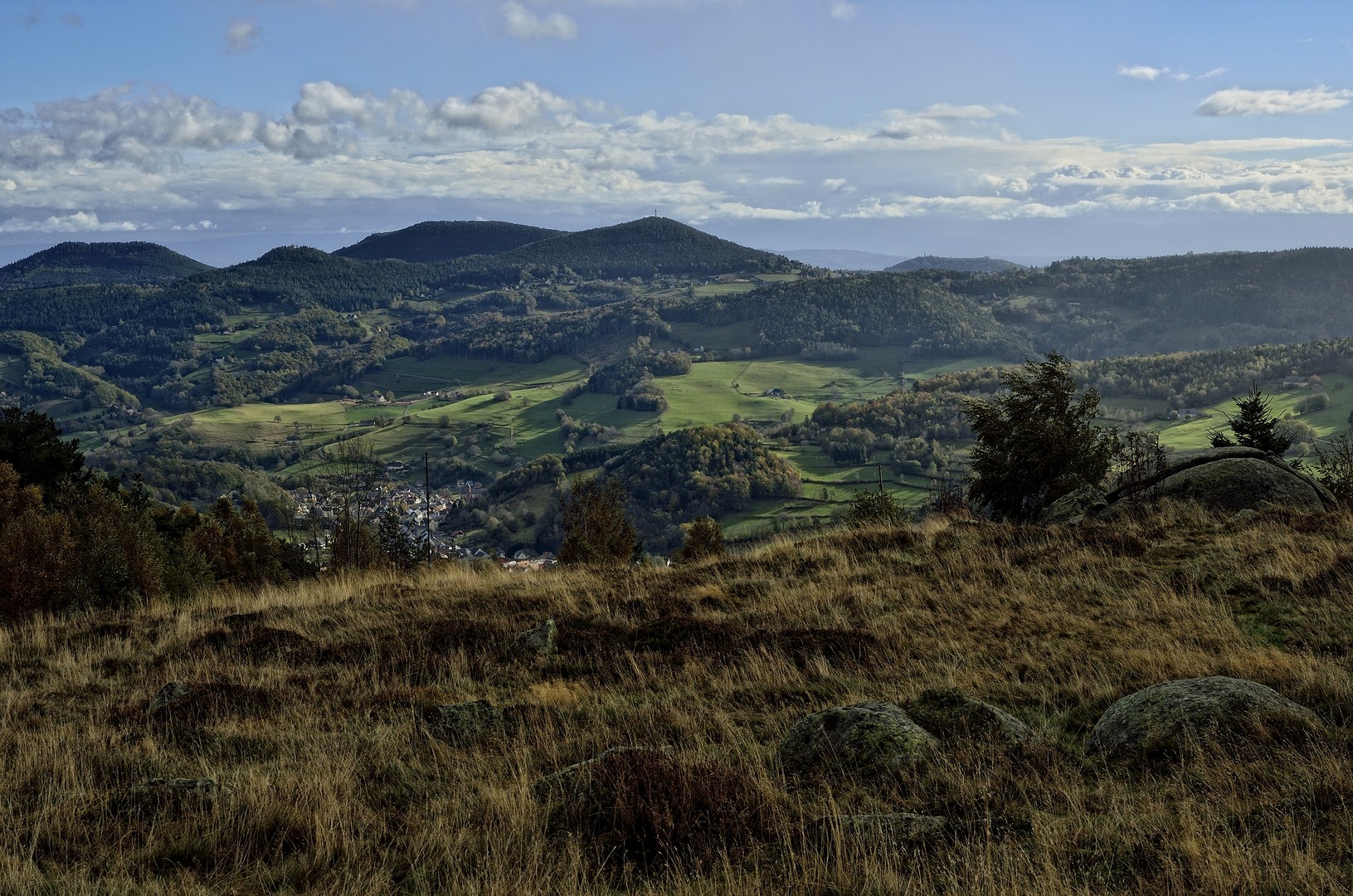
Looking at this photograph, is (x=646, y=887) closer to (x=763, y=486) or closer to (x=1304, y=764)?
(x=1304, y=764)

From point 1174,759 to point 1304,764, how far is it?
799mm

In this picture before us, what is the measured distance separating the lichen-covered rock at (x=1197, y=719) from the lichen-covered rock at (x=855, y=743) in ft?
5.09

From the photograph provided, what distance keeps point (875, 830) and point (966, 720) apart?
223cm

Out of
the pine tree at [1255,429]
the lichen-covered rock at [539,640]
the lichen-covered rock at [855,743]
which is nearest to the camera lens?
the lichen-covered rock at [855,743]

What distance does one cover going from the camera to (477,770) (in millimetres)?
6523

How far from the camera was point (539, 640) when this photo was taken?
10680 mm

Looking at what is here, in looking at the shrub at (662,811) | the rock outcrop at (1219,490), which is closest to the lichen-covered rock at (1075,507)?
the rock outcrop at (1219,490)

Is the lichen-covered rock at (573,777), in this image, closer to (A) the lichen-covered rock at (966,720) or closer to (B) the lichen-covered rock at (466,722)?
(B) the lichen-covered rock at (466,722)

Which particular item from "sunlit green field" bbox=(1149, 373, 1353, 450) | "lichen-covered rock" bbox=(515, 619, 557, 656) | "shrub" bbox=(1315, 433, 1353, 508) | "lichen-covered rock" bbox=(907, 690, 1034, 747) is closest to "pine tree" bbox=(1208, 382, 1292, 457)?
"shrub" bbox=(1315, 433, 1353, 508)

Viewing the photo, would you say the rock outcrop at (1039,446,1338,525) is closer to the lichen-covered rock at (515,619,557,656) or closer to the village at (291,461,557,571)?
the lichen-covered rock at (515,619,557,656)

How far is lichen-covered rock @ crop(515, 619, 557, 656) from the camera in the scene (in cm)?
1050

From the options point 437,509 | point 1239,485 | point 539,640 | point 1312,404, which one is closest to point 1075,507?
point 1239,485

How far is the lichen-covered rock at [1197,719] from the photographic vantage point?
20.0ft

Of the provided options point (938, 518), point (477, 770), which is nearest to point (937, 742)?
point (477, 770)
